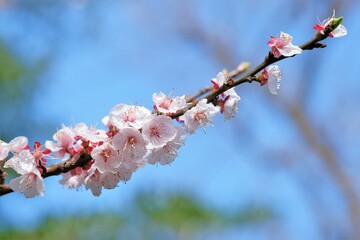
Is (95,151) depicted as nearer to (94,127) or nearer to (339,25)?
(94,127)

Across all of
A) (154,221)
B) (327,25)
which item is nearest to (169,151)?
(327,25)

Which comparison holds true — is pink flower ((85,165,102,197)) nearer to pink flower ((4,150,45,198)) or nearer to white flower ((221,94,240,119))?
pink flower ((4,150,45,198))

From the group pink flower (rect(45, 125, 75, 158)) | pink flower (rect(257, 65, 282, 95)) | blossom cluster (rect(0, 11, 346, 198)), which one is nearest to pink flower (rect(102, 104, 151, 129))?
blossom cluster (rect(0, 11, 346, 198))

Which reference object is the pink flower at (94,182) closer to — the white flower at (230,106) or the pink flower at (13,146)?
the pink flower at (13,146)

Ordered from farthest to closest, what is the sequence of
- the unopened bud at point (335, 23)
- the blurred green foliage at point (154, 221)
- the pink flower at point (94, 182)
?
the blurred green foliage at point (154, 221)
the pink flower at point (94, 182)
the unopened bud at point (335, 23)

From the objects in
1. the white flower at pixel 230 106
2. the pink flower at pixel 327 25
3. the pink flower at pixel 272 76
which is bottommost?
the white flower at pixel 230 106

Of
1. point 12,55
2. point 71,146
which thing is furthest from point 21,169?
point 12,55

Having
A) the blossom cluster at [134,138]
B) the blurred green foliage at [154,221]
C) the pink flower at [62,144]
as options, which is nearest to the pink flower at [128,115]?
the blossom cluster at [134,138]

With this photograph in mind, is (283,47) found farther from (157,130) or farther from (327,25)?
(157,130)
